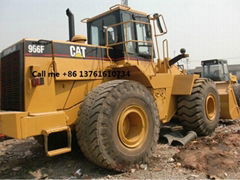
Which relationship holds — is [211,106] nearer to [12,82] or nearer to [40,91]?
[40,91]

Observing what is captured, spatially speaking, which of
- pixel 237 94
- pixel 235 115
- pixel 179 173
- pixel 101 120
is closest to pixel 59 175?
pixel 101 120

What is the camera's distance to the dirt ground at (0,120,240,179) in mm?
4059

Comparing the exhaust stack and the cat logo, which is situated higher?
the exhaust stack

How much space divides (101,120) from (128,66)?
1.49 metres

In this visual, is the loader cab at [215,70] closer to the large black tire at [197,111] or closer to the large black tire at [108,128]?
Answer: the large black tire at [197,111]

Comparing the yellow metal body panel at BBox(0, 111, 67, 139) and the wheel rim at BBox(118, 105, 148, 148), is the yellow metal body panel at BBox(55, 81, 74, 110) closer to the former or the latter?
the yellow metal body panel at BBox(0, 111, 67, 139)

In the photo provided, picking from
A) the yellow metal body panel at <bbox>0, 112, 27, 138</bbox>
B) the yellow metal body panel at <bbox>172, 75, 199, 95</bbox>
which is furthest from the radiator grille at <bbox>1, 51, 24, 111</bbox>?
the yellow metal body panel at <bbox>172, 75, 199, 95</bbox>

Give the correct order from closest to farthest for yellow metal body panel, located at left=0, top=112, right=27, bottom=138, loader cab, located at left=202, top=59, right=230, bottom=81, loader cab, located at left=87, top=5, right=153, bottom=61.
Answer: yellow metal body panel, located at left=0, top=112, right=27, bottom=138 < loader cab, located at left=87, top=5, right=153, bottom=61 < loader cab, located at left=202, top=59, right=230, bottom=81

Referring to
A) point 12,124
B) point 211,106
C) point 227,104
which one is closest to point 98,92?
point 12,124

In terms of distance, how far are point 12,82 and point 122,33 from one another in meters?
2.37

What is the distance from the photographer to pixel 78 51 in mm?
4707

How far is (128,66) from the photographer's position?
498 cm

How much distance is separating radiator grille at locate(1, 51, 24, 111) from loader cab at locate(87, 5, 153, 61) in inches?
72.5

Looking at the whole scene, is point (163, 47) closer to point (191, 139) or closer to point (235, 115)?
point (191, 139)
